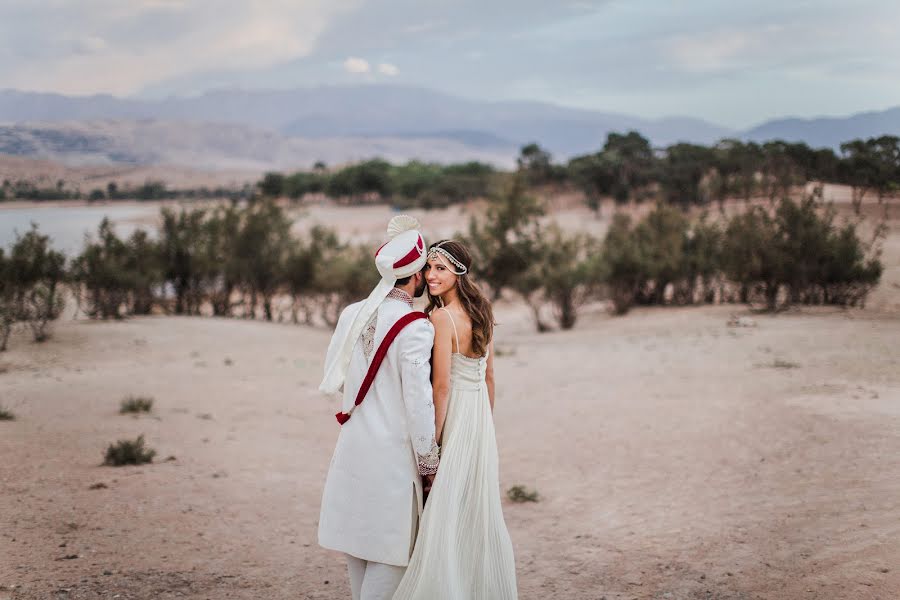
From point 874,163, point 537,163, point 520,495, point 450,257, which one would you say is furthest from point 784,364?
point 537,163

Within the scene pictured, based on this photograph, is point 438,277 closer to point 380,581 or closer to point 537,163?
point 380,581

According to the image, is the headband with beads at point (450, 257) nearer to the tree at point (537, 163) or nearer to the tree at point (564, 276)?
the tree at point (564, 276)

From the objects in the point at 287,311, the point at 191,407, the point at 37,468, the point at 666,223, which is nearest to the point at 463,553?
the point at 37,468

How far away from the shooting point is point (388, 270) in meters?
3.56

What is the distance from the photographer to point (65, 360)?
13.2 meters

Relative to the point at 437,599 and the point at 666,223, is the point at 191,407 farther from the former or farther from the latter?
the point at 666,223

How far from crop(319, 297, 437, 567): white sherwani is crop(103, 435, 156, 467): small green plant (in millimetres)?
4644

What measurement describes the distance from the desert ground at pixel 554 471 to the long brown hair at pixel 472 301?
2126 millimetres

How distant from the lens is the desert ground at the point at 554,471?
16.9 feet

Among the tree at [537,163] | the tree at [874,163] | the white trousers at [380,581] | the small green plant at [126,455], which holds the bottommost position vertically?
the small green plant at [126,455]

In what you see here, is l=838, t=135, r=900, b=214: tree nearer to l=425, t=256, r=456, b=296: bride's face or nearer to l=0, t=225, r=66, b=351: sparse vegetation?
l=425, t=256, r=456, b=296: bride's face

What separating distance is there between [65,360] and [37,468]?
668 centimetres

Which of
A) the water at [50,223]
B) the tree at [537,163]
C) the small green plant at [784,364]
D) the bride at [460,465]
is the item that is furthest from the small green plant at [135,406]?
the tree at [537,163]

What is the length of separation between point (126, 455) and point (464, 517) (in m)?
4.94
